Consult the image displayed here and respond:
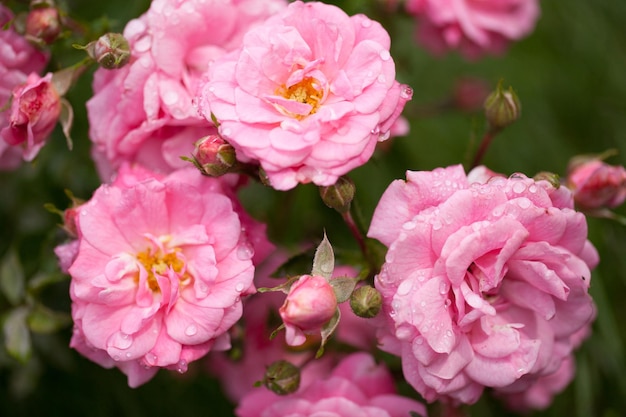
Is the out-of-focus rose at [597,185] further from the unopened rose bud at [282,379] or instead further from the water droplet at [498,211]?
the unopened rose bud at [282,379]

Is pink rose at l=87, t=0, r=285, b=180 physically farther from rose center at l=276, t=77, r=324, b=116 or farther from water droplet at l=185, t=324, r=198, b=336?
water droplet at l=185, t=324, r=198, b=336

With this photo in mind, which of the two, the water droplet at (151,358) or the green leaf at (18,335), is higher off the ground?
the water droplet at (151,358)

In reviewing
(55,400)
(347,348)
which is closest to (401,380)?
(347,348)

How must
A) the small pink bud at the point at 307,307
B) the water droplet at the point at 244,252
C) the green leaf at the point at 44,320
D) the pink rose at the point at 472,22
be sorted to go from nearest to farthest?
the small pink bud at the point at 307,307 < the water droplet at the point at 244,252 < the green leaf at the point at 44,320 < the pink rose at the point at 472,22

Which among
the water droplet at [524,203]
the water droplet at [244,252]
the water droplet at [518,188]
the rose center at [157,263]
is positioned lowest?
the rose center at [157,263]

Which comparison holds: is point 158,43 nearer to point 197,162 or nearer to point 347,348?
point 197,162

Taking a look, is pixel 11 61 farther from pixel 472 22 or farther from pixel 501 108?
pixel 472 22

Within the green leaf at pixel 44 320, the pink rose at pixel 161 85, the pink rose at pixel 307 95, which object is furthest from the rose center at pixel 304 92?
the green leaf at pixel 44 320

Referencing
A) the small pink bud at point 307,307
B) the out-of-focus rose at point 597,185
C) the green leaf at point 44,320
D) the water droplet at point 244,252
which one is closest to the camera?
the small pink bud at point 307,307
